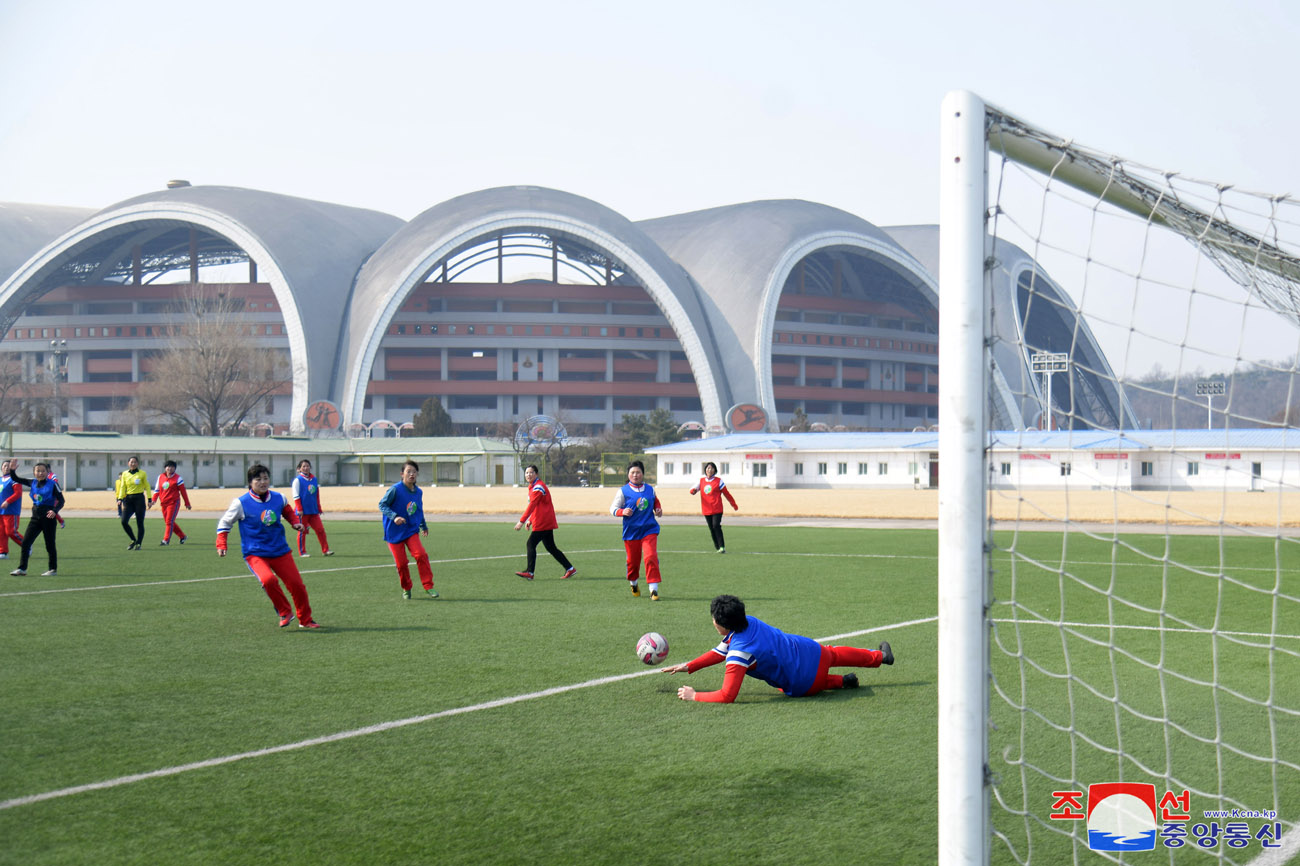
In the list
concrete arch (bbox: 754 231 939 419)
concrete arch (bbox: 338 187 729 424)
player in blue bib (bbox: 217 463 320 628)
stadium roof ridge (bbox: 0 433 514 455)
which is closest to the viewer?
player in blue bib (bbox: 217 463 320 628)

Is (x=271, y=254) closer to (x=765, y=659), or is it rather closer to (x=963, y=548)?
(x=765, y=659)

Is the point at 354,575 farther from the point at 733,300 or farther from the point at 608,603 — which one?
the point at 733,300

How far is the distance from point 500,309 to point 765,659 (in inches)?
3730

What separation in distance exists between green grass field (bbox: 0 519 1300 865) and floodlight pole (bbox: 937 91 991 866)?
2.50ft

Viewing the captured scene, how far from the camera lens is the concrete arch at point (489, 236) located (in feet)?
284

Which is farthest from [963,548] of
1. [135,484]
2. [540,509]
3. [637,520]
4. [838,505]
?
[838,505]

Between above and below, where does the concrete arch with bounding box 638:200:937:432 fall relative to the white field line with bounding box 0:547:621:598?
above

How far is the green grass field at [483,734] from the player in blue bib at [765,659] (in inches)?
6.5

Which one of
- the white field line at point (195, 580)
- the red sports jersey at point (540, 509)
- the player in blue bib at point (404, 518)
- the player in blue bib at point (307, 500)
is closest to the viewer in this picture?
the player in blue bib at point (404, 518)

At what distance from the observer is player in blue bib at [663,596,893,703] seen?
705 centimetres

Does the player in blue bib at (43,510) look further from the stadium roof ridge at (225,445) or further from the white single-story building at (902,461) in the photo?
the stadium roof ridge at (225,445)

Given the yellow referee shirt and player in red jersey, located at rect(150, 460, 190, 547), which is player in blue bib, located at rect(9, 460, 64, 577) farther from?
player in red jersey, located at rect(150, 460, 190, 547)

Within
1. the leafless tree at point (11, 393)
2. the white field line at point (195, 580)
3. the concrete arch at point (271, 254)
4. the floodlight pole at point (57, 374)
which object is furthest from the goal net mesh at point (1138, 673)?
the floodlight pole at point (57, 374)

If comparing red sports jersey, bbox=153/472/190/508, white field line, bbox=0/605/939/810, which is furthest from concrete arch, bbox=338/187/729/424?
white field line, bbox=0/605/939/810
